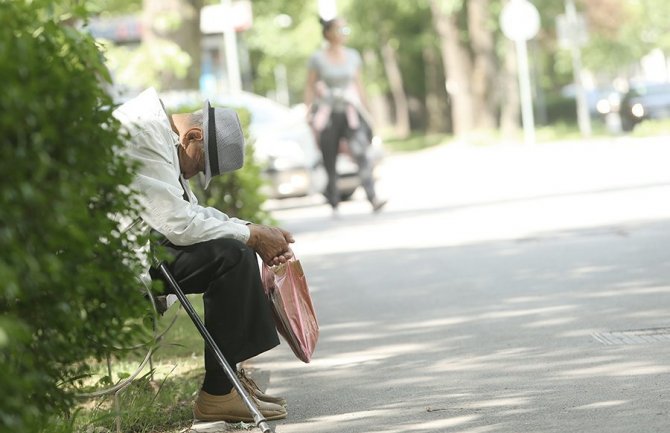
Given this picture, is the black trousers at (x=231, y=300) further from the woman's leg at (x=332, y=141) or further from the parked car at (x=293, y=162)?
the parked car at (x=293, y=162)

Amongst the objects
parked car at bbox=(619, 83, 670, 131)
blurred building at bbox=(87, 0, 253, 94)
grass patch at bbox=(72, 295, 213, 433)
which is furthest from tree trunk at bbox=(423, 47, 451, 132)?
grass patch at bbox=(72, 295, 213, 433)

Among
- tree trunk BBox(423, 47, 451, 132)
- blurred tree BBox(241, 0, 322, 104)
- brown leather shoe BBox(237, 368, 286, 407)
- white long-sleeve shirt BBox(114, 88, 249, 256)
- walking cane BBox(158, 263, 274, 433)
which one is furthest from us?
blurred tree BBox(241, 0, 322, 104)

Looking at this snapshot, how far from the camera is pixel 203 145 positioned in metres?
6.25

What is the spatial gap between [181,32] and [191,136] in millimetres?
14364

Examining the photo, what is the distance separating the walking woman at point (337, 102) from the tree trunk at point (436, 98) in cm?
3688

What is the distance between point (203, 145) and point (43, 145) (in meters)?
2.66

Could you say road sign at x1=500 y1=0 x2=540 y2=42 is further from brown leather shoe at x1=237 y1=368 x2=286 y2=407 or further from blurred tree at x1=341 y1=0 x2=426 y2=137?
brown leather shoe at x1=237 y1=368 x2=286 y2=407

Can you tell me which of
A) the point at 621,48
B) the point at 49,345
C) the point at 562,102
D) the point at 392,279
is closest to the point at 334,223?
the point at 392,279

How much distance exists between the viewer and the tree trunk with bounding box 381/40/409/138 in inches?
2258

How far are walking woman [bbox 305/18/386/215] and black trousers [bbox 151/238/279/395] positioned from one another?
10663 mm

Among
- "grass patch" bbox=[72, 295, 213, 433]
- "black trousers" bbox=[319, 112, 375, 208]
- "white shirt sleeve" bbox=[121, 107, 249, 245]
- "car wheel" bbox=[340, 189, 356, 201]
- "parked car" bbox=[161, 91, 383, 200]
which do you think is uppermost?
"white shirt sleeve" bbox=[121, 107, 249, 245]

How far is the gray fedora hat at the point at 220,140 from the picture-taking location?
6.20 metres

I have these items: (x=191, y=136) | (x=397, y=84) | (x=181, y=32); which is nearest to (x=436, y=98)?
(x=397, y=84)

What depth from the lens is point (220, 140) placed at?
621 cm
